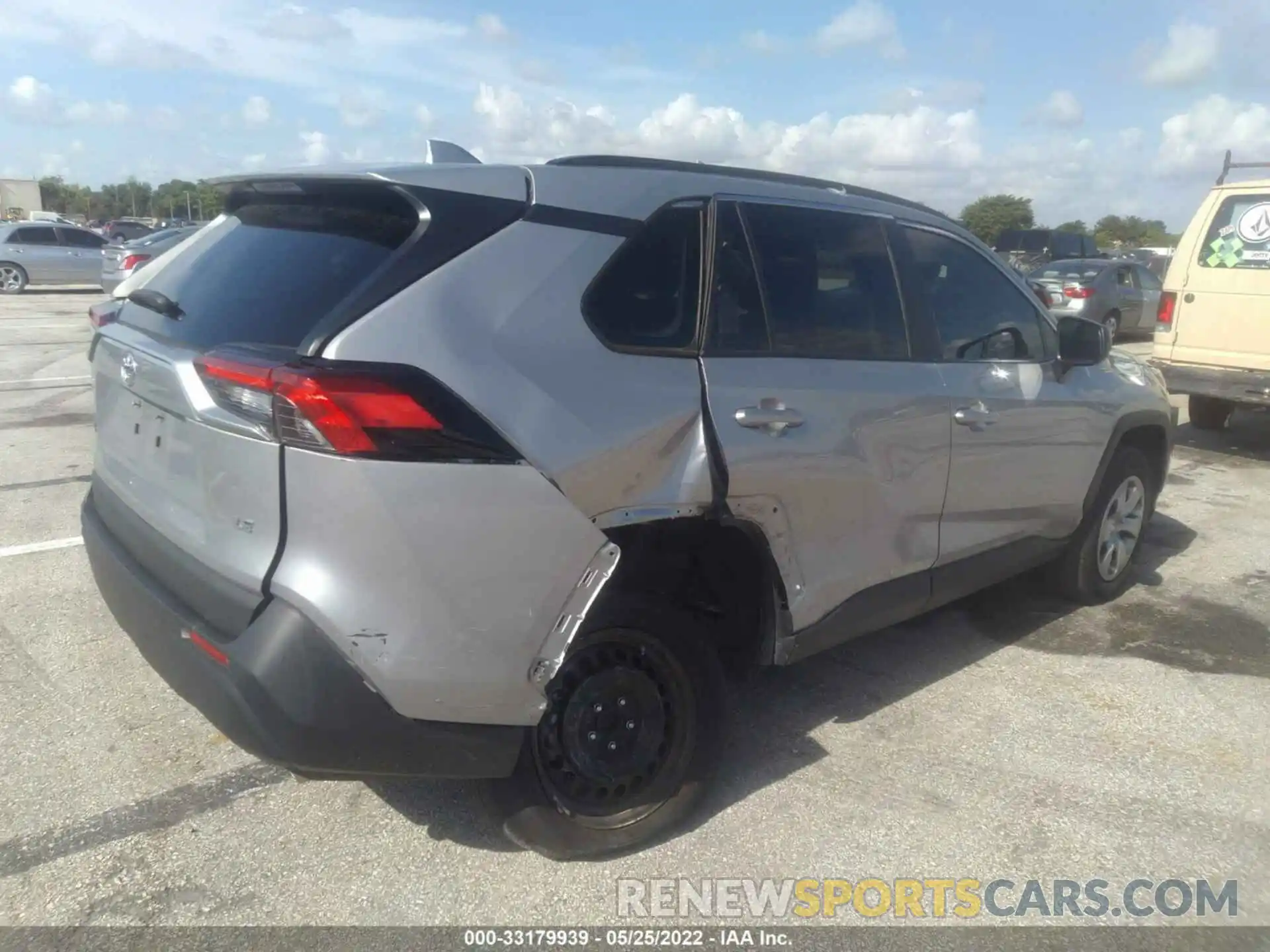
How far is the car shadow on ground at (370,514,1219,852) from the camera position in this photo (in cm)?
326

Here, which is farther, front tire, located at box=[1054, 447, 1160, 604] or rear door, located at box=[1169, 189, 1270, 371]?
rear door, located at box=[1169, 189, 1270, 371]

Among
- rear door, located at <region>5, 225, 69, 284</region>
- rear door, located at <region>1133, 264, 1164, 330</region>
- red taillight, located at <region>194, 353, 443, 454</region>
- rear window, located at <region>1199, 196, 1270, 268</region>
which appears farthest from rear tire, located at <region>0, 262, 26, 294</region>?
red taillight, located at <region>194, 353, 443, 454</region>

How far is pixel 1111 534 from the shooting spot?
205 inches

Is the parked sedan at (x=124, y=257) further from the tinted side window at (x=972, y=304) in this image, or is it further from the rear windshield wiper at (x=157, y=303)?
the tinted side window at (x=972, y=304)

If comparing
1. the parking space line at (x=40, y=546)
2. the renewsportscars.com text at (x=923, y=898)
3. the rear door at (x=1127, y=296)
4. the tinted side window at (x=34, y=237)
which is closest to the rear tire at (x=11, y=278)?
the tinted side window at (x=34, y=237)

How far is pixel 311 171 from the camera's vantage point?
9.65 feet

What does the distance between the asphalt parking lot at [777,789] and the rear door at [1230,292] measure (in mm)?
4145

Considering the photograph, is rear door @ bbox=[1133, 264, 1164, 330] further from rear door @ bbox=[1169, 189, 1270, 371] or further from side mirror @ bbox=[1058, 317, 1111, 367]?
side mirror @ bbox=[1058, 317, 1111, 367]

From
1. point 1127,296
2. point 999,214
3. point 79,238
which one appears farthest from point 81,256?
point 999,214

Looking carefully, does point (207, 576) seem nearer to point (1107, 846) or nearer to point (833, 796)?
point (833, 796)

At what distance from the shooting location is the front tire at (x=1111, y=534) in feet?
16.4

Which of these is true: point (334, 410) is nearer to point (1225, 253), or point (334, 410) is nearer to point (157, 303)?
point (157, 303)

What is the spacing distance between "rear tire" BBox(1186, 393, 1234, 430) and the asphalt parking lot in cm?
528

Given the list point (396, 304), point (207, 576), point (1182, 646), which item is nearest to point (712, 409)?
point (396, 304)
